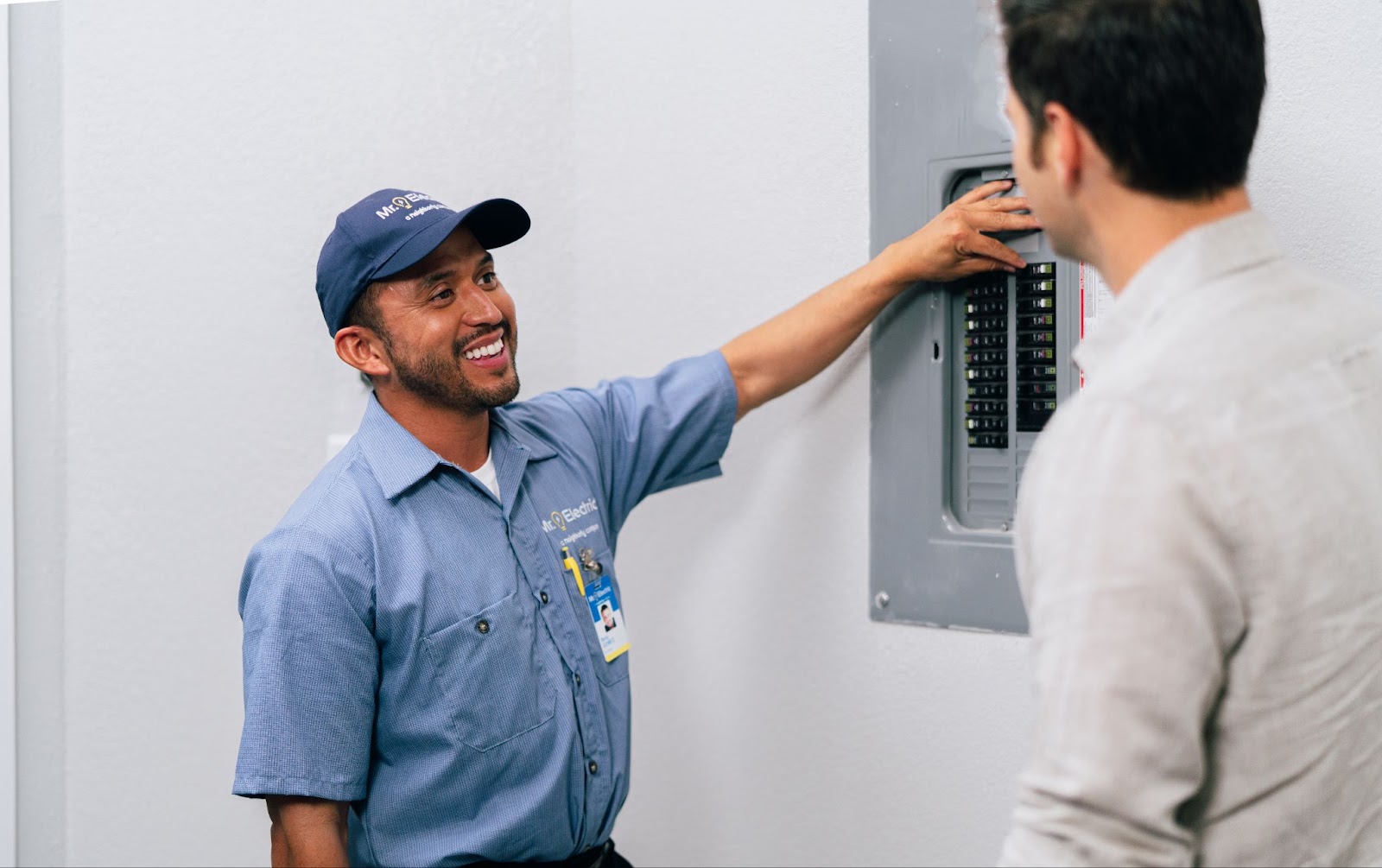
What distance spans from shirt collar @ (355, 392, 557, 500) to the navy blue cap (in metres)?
0.13

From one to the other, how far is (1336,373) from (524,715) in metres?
0.89

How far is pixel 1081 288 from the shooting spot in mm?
1359

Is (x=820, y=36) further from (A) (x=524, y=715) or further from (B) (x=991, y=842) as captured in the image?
(B) (x=991, y=842)

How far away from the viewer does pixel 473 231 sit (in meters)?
1.49

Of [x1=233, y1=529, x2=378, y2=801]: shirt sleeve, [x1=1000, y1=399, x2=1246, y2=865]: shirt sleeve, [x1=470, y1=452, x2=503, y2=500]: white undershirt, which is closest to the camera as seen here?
[x1=1000, y1=399, x2=1246, y2=865]: shirt sleeve

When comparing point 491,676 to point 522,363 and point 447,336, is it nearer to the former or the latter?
point 447,336

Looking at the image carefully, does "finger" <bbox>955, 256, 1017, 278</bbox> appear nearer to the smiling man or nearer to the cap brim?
the smiling man

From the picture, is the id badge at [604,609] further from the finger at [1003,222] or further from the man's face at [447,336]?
the finger at [1003,222]

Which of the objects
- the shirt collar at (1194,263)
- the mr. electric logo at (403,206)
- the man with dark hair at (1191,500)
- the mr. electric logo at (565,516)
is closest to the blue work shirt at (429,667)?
the mr. electric logo at (565,516)

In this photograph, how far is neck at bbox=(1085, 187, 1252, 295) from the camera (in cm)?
80

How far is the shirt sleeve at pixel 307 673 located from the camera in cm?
123

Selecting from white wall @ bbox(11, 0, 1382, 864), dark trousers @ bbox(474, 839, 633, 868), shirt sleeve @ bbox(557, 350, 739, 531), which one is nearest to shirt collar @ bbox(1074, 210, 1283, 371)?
white wall @ bbox(11, 0, 1382, 864)

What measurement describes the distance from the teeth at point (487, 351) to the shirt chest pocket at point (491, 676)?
288mm

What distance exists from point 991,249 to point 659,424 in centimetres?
46
